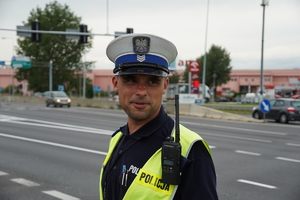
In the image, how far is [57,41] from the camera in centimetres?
7056

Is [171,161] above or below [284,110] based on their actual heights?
above

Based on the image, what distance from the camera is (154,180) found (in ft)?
6.56

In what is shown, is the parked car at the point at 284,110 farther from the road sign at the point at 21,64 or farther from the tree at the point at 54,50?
the tree at the point at 54,50

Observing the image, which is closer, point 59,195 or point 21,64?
point 59,195

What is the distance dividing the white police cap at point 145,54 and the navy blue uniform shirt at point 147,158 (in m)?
0.27

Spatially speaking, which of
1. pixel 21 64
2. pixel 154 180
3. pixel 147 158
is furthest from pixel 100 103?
pixel 154 180

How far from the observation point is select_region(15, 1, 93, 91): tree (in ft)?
230

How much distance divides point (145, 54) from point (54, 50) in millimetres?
71255

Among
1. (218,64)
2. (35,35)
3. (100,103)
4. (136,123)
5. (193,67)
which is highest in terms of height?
(218,64)

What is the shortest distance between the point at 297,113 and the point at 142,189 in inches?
867

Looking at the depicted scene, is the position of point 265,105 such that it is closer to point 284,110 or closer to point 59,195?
point 284,110

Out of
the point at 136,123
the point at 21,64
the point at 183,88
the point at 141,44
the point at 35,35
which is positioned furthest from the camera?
the point at 21,64

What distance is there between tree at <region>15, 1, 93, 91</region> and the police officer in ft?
226

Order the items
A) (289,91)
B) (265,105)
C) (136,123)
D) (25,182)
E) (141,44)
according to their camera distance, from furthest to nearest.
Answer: (289,91)
(265,105)
(25,182)
(136,123)
(141,44)
